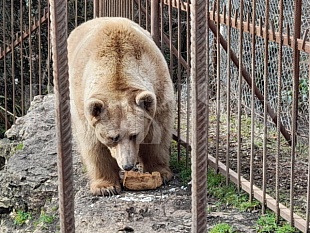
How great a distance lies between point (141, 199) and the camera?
5.99 m

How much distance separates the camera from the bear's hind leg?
6207 millimetres

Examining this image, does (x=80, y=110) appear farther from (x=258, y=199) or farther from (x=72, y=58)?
(x=258, y=199)

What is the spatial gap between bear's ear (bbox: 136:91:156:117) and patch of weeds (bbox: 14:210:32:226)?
1791 mm

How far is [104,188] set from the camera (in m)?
6.18

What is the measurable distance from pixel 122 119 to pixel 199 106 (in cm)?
333

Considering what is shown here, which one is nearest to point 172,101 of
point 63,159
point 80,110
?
point 80,110

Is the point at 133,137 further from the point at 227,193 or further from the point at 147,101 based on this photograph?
the point at 227,193

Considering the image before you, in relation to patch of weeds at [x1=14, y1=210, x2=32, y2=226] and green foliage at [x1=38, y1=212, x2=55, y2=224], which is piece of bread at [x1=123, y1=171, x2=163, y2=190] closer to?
green foliage at [x1=38, y1=212, x2=55, y2=224]

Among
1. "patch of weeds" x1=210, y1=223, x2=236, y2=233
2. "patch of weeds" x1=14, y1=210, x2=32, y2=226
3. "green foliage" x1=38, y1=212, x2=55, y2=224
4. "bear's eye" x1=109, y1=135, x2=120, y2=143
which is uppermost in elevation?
"bear's eye" x1=109, y1=135, x2=120, y2=143

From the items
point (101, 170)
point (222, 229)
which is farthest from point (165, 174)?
point (222, 229)

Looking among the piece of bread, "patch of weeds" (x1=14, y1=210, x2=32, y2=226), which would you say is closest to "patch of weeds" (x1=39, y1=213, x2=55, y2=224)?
"patch of weeds" (x1=14, y1=210, x2=32, y2=226)

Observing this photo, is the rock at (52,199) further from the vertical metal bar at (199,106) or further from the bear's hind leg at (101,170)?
the vertical metal bar at (199,106)

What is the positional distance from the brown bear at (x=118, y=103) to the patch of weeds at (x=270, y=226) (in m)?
1.12

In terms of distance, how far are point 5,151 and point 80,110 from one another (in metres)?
2.06
